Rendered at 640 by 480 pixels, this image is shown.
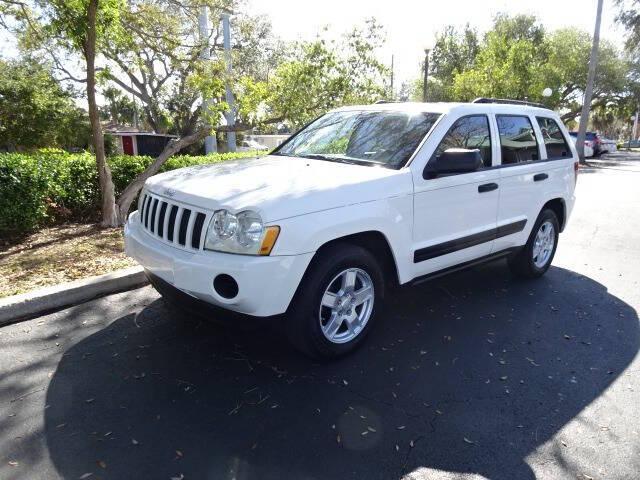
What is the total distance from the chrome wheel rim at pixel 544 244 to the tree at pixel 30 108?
19.0 metres

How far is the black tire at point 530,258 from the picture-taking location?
508cm

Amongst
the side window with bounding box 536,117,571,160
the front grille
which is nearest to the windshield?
the front grille

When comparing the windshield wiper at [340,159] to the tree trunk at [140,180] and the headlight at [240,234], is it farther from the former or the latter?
the tree trunk at [140,180]

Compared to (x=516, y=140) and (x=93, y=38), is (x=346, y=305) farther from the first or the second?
(x=93, y=38)

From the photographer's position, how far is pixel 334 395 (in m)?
3.05

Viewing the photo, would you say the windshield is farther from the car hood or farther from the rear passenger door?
the rear passenger door

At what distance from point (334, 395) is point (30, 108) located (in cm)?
1962

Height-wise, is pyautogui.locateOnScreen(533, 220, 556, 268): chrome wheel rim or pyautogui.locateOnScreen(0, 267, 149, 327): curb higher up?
pyautogui.locateOnScreen(533, 220, 556, 268): chrome wheel rim

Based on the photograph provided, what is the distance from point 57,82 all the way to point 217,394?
2247 cm

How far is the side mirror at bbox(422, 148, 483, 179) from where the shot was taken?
358 centimetres

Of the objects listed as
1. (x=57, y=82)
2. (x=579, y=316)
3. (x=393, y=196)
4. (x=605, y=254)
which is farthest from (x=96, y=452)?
(x=57, y=82)

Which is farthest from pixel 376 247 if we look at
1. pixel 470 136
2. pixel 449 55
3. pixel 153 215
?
pixel 449 55

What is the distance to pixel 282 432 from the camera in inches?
106

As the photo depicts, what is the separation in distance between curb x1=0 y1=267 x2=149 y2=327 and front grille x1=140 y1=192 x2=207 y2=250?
119 centimetres
